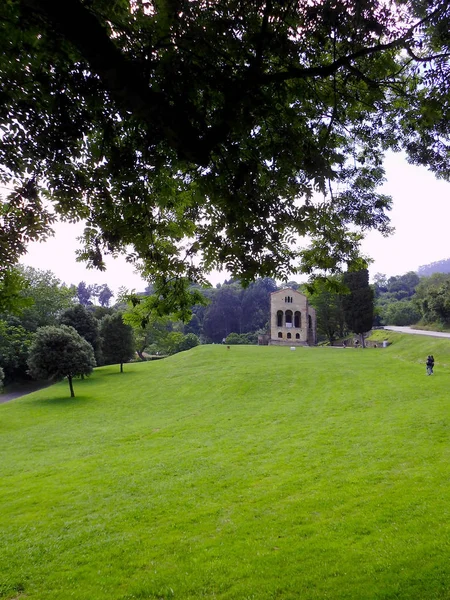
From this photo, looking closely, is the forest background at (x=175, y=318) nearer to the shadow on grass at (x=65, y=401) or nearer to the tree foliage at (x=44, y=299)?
the tree foliage at (x=44, y=299)

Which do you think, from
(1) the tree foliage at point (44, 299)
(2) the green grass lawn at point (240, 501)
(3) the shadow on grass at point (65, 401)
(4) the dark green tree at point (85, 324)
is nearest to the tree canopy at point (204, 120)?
(2) the green grass lawn at point (240, 501)

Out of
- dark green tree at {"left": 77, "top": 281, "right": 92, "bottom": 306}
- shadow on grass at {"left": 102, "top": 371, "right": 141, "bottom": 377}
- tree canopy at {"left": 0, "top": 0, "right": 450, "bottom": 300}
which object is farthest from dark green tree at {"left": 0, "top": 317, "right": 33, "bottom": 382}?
dark green tree at {"left": 77, "top": 281, "right": 92, "bottom": 306}

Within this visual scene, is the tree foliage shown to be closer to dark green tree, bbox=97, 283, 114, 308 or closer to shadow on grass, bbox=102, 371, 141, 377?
shadow on grass, bbox=102, 371, 141, 377

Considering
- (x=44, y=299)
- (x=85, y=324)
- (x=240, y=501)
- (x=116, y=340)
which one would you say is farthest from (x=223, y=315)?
(x=240, y=501)

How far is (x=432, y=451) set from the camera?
→ 37.9ft

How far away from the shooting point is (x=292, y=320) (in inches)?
2409

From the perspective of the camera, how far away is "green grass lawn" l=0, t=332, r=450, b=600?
5.95m

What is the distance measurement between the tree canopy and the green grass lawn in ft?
15.9

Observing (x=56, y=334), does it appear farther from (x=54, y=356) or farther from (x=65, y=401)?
(x=65, y=401)

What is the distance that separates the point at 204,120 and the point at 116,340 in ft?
137

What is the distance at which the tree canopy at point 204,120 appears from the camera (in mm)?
4047

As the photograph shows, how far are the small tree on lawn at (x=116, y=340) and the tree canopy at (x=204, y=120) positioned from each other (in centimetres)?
3873

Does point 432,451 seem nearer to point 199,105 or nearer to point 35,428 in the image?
point 199,105

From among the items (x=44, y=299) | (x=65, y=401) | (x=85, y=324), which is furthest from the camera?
(x=44, y=299)
